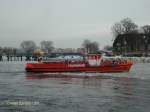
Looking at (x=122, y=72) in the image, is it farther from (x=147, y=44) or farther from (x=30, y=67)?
(x=147, y=44)

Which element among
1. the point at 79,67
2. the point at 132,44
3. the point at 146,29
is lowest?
the point at 79,67

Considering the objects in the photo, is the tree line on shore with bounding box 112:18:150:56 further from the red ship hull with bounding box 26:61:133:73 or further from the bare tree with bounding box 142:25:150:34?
the red ship hull with bounding box 26:61:133:73

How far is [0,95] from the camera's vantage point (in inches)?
1046

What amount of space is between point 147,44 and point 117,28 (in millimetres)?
24052

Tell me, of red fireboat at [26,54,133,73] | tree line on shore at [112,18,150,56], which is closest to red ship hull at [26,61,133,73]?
red fireboat at [26,54,133,73]

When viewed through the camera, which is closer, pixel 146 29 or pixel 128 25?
pixel 128 25

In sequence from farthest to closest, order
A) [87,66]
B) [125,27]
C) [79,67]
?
[125,27]
[79,67]
[87,66]

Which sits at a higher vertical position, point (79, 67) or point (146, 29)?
point (146, 29)

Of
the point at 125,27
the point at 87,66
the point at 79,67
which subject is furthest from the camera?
the point at 125,27

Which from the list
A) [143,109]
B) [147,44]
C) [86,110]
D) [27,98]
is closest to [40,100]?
[27,98]

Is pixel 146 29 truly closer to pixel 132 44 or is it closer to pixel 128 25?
pixel 132 44

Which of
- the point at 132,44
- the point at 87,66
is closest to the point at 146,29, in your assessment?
the point at 132,44

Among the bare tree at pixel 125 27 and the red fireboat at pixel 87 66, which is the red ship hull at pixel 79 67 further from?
the bare tree at pixel 125 27

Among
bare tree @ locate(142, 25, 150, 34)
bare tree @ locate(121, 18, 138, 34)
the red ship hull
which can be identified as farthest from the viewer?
bare tree @ locate(142, 25, 150, 34)
